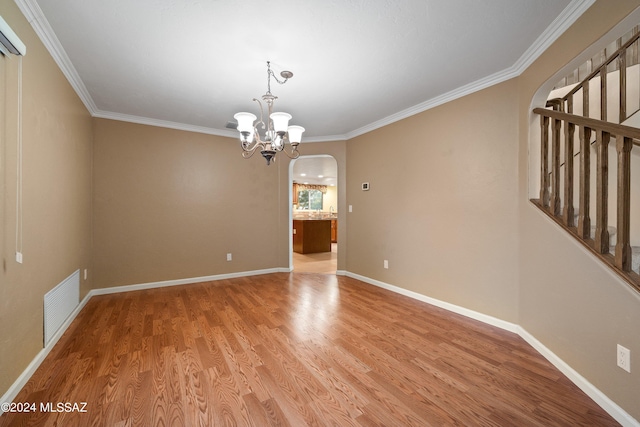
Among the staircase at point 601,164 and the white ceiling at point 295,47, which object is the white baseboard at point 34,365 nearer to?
the white ceiling at point 295,47

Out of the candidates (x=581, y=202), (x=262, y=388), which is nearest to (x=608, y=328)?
(x=581, y=202)

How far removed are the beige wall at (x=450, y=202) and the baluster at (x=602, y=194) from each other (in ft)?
2.80

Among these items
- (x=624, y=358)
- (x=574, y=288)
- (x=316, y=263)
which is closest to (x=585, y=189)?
(x=574, y=288)

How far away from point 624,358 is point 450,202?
1.85m

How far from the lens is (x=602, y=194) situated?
166cm

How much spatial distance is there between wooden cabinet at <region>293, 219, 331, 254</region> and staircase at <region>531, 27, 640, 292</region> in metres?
5.23

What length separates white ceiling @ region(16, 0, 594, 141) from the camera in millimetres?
1770

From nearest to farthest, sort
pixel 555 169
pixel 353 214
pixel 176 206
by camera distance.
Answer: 1. pixel 555 169
2. pixel 176 206
3. pixel 353 214

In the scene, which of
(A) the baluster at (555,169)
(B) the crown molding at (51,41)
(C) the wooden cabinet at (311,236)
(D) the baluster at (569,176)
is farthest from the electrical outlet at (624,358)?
(C) the wooden cabinet at (311,236)

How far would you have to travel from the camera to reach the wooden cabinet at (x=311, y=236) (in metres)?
7.00

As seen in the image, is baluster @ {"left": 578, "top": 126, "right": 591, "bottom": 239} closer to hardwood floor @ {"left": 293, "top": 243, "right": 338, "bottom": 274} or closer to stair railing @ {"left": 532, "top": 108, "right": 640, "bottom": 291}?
stair railing @ {"left": 532, "top": 108, "right": 640, "bottom": 291}

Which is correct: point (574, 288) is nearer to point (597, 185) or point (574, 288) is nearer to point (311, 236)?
point (597, 185)

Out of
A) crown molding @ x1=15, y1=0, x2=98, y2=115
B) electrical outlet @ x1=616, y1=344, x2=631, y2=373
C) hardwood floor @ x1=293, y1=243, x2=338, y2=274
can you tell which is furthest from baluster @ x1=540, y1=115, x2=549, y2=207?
crown molding @ x1=15, y1=0, x2=98, y2=115

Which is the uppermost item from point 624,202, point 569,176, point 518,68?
point 518,68
